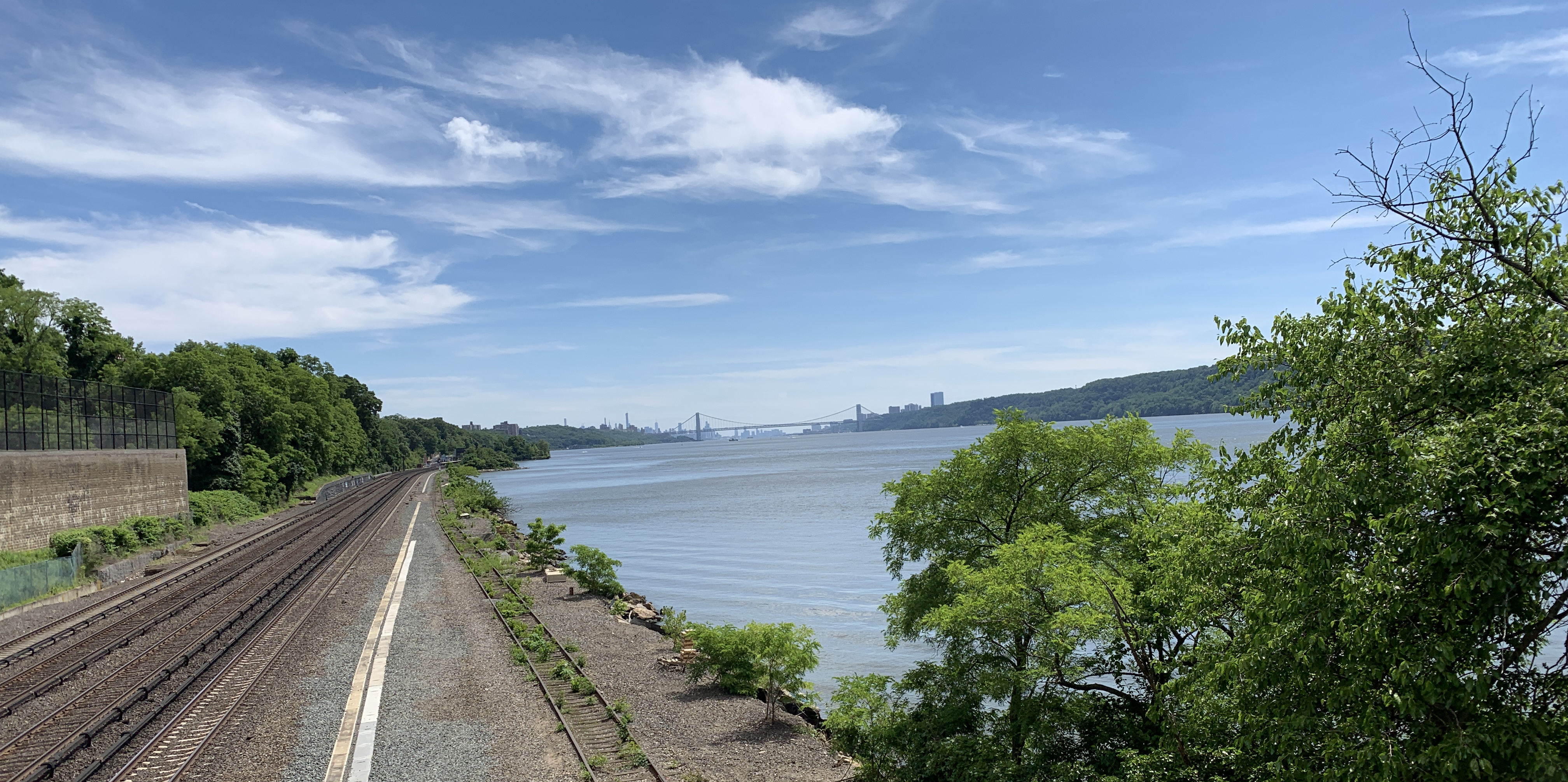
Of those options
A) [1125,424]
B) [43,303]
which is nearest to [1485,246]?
[1125,424]

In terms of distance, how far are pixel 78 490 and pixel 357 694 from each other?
32.9 meters

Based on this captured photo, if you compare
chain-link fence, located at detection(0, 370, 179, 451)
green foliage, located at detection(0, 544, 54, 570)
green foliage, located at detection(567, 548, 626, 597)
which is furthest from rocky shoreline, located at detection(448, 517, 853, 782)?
chain-link fence, located at detection(0, 370, 179, 451)

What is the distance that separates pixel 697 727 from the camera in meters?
18.4

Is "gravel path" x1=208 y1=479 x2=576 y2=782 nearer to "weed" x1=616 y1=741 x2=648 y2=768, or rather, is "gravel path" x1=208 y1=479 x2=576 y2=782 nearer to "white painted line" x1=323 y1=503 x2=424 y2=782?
"white painted line" x1=323 y1=503 x2=424 y2=782

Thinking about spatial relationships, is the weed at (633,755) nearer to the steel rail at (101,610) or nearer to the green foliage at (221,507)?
the steel rail at (101,610)

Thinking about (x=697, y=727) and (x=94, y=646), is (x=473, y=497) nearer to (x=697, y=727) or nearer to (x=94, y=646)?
(x=94, y=646)

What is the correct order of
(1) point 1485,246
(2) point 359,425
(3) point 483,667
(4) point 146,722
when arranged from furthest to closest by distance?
1. (2) point 359,425
2. (3) point 483,667
3. (4) point 146,722
4. (1) point 1485,246

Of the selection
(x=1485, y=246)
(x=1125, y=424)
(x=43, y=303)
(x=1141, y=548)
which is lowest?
(x=1141, y=548)

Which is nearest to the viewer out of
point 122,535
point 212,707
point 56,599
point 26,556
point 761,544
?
point 212,707

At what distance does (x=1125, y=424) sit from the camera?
1914 centimetres

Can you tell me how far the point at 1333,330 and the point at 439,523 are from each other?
64569 mm

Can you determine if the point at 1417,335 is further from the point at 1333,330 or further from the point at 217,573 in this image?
the point at 217,573

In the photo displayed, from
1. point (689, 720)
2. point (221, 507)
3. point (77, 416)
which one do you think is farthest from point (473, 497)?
point (689, 720)

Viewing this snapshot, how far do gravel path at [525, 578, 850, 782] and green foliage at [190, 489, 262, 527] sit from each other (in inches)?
1786
